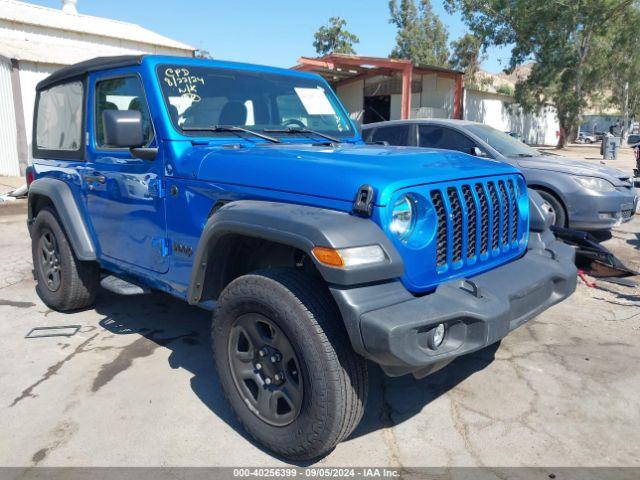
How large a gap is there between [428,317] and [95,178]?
2735 millimetres

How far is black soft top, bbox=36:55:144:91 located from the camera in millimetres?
3598

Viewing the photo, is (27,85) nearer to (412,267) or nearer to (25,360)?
(25,360)

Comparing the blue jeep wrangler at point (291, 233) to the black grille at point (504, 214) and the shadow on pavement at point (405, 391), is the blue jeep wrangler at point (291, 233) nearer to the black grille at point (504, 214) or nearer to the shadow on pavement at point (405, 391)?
the black grille at point (504, 214)

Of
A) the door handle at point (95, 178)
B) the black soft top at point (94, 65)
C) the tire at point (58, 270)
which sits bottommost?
the tire at point (58, 270)

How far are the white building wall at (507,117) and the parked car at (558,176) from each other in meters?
17.7

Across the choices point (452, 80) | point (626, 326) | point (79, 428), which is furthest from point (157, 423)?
point (452, 80)

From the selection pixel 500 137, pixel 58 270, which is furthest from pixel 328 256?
pixel 500 137

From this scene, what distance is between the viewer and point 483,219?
2896 mm

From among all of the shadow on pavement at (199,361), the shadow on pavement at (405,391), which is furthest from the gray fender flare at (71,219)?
the shadow on pavement at (405,391)

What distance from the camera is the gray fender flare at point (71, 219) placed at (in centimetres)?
411

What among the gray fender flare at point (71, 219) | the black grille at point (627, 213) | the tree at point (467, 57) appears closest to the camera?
the gray fender flare at point (71, 219)

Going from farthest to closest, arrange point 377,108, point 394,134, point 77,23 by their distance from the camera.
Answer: point 377,108
point 77,23
point 394,134

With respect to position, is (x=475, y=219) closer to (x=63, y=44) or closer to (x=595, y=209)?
(x=595, y=209)

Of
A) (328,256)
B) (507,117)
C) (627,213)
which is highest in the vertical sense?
(507,117)
